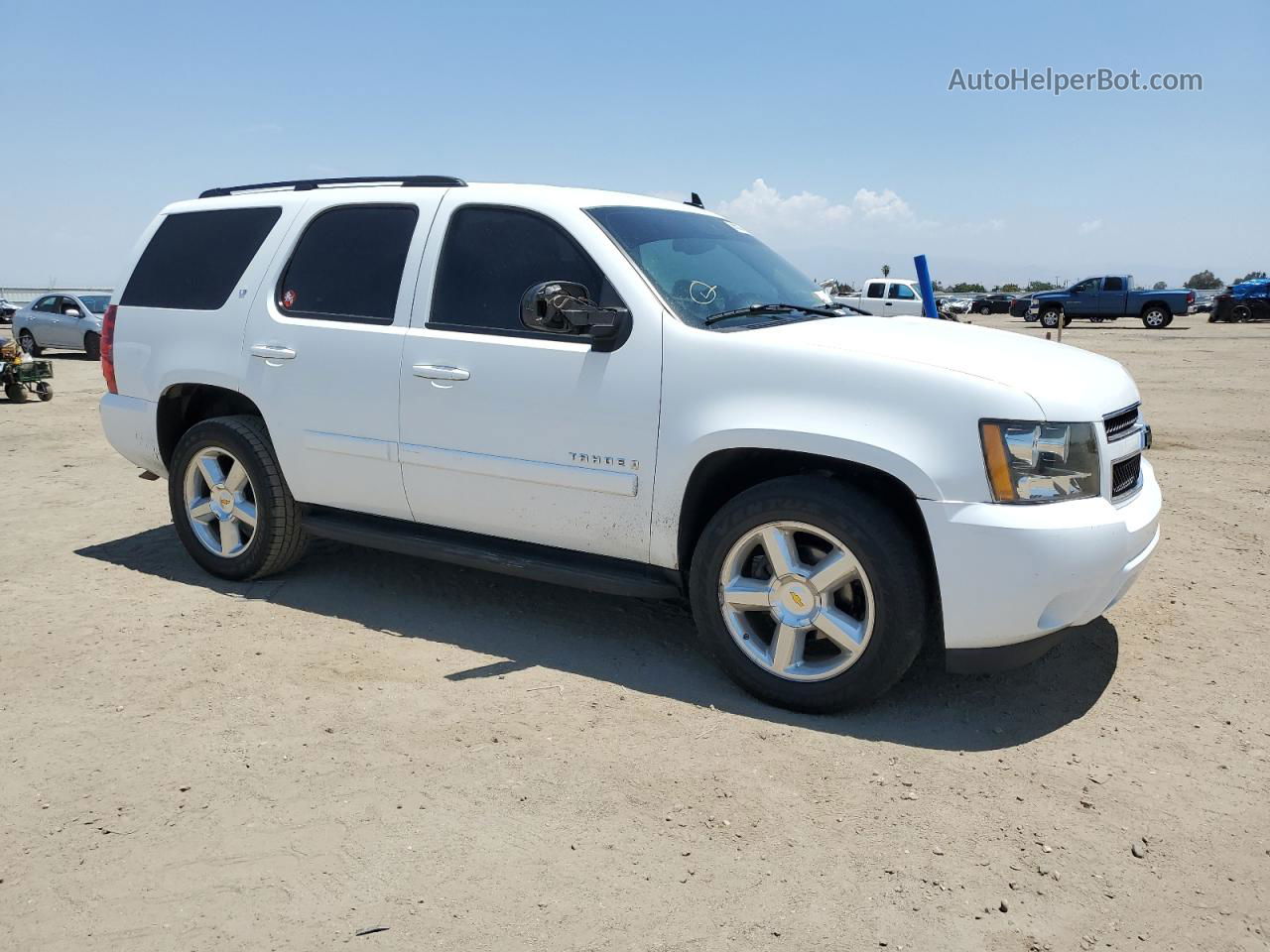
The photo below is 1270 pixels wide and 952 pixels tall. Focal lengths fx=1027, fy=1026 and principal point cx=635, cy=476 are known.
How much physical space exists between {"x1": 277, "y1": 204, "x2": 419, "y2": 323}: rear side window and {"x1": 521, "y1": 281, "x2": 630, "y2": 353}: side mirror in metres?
0.97

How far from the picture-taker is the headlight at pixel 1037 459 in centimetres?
345

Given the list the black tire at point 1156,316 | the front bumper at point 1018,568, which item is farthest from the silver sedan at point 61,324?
the black tire at point 1156,316

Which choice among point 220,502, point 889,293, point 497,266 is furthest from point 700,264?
point 889,293

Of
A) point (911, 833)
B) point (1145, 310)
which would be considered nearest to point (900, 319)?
point (911, 833)

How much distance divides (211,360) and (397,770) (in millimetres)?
2755

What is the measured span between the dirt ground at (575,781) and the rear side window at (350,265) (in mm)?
1458

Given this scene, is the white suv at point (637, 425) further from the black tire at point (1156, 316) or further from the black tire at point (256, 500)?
the black tire at point (1156, 316)

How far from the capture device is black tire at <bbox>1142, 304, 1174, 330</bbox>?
35.9 meters

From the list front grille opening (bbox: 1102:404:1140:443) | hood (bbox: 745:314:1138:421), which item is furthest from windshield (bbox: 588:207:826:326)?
front grille opening (bbox: 1102:404:1140:443)

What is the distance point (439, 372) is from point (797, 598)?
1831 millimetres

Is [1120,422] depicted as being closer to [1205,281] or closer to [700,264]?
[700,264]

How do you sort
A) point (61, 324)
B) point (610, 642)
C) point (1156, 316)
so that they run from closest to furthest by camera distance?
point (610, 642)
point (61, 324)
point (1156, 316)

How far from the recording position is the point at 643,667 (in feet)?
14.2

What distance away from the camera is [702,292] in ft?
14.0
